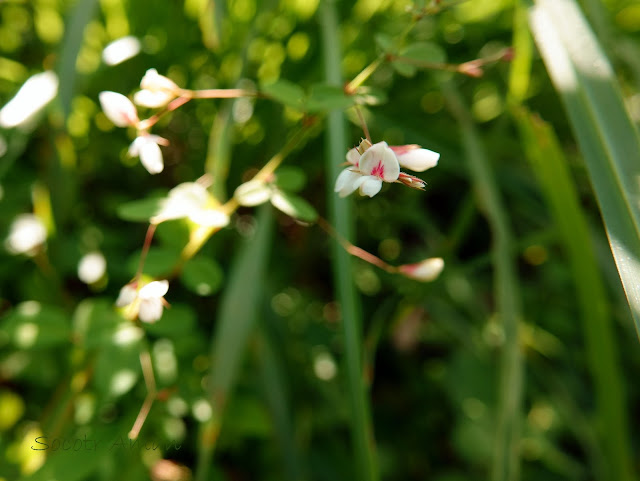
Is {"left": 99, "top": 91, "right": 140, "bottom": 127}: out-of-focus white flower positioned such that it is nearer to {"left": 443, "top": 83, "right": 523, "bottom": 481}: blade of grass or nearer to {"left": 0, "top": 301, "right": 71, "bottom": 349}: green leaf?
{"left": 0, "top": 301, "right": 71, "bottom": 349}: green leaf

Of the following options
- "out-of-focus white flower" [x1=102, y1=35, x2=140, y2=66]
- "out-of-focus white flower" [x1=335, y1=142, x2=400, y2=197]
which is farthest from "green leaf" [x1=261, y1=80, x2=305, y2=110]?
"out-of-focus white flower" [x1=102, y1=35, x2=140, y2=66]

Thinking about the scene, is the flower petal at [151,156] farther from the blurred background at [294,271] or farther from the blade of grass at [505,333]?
the blade of grass at [505,333]

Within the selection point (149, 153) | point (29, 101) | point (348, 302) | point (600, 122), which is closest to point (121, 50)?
point (29, 101)

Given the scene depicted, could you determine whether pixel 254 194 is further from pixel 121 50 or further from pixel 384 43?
pixel 121 50

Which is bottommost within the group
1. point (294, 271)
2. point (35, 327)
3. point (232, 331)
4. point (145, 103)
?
point (294, 271)

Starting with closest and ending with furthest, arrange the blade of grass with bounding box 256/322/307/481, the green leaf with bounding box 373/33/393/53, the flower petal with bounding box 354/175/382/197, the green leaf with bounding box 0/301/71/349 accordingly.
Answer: the flower petal with bounding box 354/175/382/197 < the green leaf with bounding box 373/33/393/53 < the green leaf with bounding box 0/301/71/349 < the blade of grass with bounding box 256/322/307/481

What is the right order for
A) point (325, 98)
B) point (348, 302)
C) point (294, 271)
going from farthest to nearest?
1. point (294, 271)
2. point (348, 302)
3. point (325, 98)
